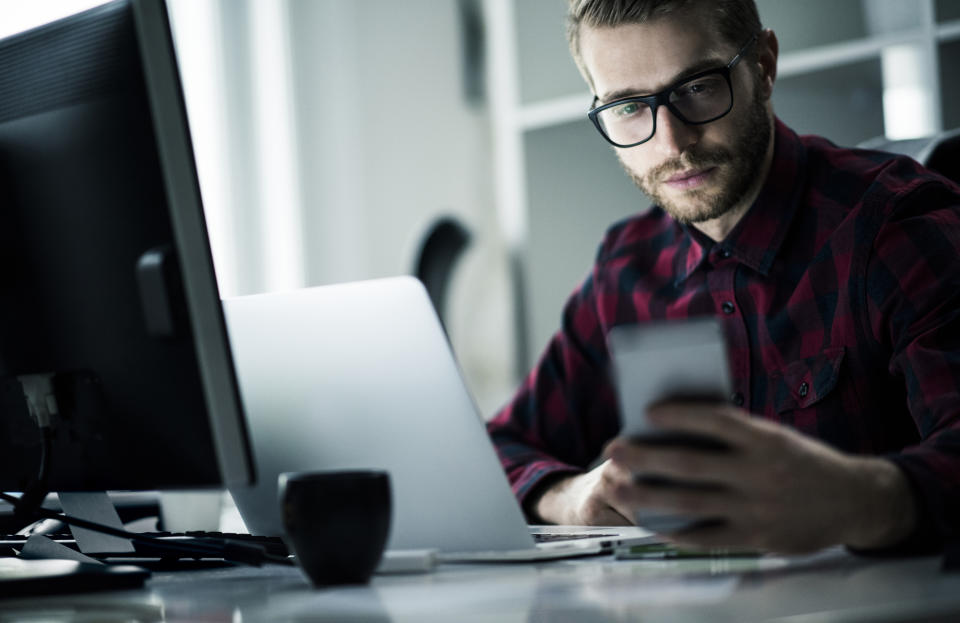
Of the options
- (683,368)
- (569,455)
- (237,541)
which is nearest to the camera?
(683,368)

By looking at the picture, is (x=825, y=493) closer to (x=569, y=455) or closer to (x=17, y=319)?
(x=17, y=319)

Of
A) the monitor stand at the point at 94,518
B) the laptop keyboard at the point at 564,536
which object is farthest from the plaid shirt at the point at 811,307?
the monitor stand at the point at 94,518

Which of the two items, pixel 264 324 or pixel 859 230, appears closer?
pixel 264 324

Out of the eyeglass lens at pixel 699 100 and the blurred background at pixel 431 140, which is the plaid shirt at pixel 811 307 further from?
the blurred background at pixel 431 140

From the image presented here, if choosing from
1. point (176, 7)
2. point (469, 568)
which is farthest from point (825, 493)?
point (176, 7)

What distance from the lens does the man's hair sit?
1.40 meters

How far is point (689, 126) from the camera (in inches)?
55.3

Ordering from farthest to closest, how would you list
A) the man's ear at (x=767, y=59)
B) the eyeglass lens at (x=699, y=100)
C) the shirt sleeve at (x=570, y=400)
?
the shirt sleeve at (x=570, y=400) < the man's ear at (x=767, y=59) < the eyeglass lens at (x=699, y=100)

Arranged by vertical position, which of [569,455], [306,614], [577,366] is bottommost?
[569,455]

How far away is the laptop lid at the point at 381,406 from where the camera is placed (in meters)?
0.89

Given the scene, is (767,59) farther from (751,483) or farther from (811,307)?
(751,483)

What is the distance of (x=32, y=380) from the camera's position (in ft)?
2.89

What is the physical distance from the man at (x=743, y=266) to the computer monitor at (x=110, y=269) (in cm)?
49

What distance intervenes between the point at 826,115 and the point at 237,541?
81.1 inches
